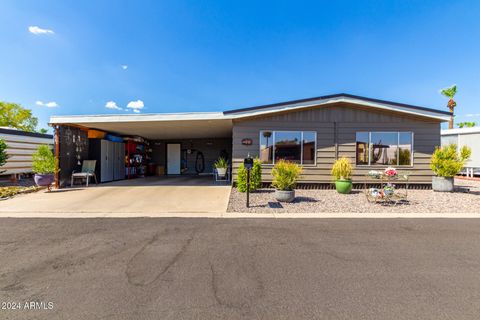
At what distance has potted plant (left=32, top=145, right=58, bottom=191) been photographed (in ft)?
26.2

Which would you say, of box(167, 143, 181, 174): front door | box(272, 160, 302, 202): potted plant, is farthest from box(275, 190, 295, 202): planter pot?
box(167, 143, 181, 174): front door

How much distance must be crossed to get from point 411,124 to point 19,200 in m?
13.5

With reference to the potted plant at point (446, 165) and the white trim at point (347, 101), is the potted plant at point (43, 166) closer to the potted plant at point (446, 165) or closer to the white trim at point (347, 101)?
the white trim at point (347, 101)

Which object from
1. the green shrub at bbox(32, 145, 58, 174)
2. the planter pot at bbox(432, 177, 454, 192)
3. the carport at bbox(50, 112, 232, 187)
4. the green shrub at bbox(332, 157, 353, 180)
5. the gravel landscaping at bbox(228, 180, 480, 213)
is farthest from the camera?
the carport at bbox(50, 112, 232, 187)

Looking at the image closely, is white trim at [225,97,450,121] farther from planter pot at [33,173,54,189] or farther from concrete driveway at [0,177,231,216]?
planter pot at [33,173,54,189]

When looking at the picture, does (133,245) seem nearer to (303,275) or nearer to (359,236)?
(303,275)

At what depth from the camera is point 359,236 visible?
3.88m

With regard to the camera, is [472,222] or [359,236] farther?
[472,222]

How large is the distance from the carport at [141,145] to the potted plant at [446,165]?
7.69m

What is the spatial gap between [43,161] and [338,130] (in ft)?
36.4

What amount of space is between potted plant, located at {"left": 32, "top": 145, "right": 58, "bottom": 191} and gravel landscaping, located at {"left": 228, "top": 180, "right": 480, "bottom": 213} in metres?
6.77

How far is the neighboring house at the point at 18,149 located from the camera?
35.6 feet

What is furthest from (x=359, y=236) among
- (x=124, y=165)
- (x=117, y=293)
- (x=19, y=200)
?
(x=124, y=165)

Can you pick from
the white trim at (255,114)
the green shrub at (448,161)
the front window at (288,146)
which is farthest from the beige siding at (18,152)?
the green shrub at (448,161)
